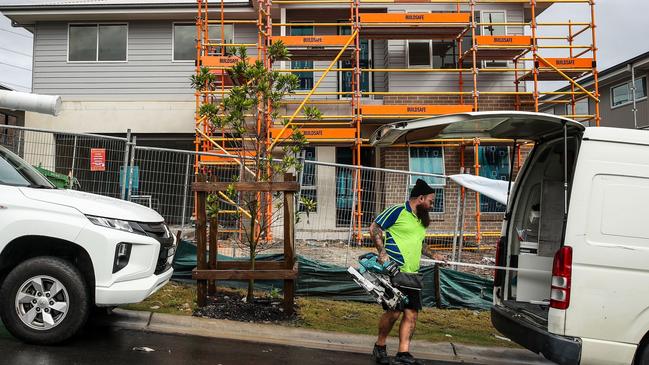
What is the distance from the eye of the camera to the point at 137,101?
15.7 m

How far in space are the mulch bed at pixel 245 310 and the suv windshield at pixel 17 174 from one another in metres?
2.27

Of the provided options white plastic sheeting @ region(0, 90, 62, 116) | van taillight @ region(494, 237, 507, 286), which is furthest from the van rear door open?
white plastic sheeting @ region(0, 90, 62, 116)

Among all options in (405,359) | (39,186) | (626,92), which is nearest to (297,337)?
(405,359)

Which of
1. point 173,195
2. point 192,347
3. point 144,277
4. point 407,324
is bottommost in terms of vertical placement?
point 192,347

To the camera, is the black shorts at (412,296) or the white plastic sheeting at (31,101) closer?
the black shorts at (412,296)

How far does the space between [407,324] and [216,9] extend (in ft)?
42.3

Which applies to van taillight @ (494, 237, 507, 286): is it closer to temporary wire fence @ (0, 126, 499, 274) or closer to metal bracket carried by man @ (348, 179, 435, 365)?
metal bracket carried by man @ (348, 179, 435, 365)

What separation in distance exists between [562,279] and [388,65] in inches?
439

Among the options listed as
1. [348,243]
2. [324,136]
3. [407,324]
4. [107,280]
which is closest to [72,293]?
[107,280]

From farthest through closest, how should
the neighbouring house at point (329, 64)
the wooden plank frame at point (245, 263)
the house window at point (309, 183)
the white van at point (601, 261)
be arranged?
the neighbouring house at point (329, 64) → the house window at point (309, 183) → the wooden plank frame at point (245, 263) → the white van at point (601, 261)

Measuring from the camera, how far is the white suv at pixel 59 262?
15.3 ft

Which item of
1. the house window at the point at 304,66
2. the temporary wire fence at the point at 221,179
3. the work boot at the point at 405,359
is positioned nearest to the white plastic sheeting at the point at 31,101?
the temporary wire fence at the point at 221,179

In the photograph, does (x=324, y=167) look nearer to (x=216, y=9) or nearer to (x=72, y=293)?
(x=72, y=293)

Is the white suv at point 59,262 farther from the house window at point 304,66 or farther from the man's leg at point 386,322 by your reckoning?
the house window at point 304,66
